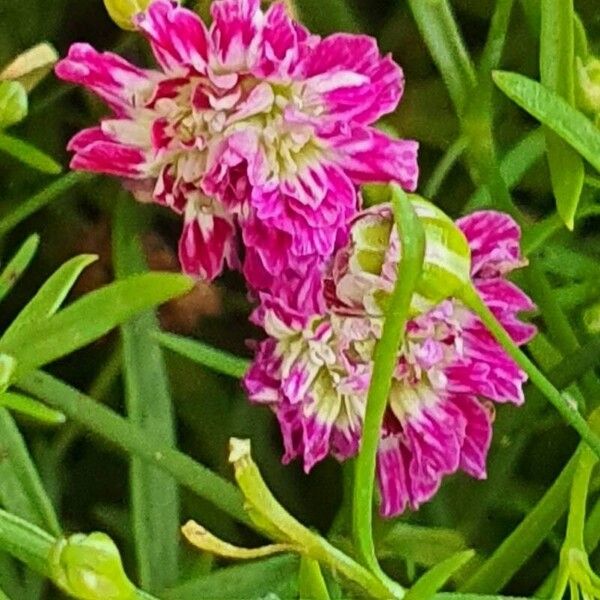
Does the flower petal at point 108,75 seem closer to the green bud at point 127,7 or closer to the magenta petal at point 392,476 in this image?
the green bud at point 127,7

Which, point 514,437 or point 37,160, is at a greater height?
point 37,160

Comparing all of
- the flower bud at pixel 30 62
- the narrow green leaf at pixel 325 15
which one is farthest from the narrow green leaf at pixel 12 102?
the narrow green leaf at pixel 325 15

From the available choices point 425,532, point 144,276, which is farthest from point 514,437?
point 144,276

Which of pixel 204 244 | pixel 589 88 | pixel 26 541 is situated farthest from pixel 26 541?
pixel 589 88

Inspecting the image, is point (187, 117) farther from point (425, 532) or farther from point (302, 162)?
point (425, 532)

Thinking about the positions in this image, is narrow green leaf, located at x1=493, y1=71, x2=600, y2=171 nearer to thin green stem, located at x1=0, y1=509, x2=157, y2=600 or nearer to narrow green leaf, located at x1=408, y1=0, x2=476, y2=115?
narrow green leaf, located at x1=408, y1=0, x2=476, y2=115

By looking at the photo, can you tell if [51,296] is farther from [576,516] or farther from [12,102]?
[576,516]

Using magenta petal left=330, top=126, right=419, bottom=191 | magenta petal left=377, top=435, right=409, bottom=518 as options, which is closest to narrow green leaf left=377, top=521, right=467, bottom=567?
magenta petal left=377, top=435, right=409, bottom=518
